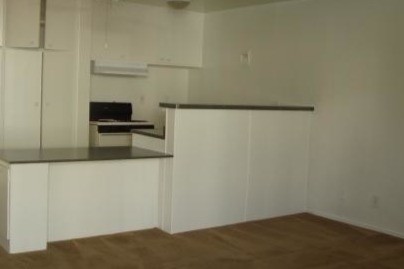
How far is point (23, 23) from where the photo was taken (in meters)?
6.19

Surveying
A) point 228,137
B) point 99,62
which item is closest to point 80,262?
point 228,137

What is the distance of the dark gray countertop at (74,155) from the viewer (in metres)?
4.28

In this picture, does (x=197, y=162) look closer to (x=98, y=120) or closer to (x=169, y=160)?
(x=169, y=160)

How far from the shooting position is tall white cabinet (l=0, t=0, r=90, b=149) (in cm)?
618

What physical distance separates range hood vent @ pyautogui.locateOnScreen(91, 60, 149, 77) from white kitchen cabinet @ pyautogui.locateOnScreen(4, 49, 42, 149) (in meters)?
0.71

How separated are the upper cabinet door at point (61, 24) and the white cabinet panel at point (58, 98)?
0.36ft

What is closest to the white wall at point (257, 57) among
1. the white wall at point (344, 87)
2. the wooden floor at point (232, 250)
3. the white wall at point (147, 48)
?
the white wall at point (344, 87)

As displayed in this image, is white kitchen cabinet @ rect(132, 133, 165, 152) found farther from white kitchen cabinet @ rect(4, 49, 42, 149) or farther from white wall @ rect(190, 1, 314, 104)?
white wall @ rect(190, 1, 314, 104)

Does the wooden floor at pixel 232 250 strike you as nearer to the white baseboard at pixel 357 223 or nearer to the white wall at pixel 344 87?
the white baseboard at pixel 357 223

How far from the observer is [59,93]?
256 inches

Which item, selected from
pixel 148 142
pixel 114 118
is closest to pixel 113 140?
pixel 114 118


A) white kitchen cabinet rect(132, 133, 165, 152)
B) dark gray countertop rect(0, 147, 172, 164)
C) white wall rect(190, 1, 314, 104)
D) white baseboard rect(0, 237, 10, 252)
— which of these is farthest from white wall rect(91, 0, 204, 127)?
white baseboard rect(0, 237, 10, 252)

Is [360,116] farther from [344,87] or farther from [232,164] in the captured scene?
[232,164]

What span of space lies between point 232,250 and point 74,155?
5.25 ft
